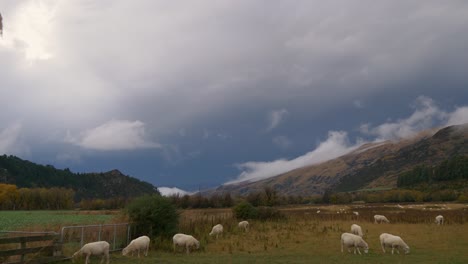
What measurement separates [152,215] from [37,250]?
11.7 m

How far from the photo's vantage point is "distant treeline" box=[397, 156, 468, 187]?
166000 millimetres

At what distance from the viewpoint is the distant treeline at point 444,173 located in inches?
6535

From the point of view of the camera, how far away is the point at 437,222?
44.3m

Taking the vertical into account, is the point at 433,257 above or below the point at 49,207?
below

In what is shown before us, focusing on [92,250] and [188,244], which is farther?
[188,244]

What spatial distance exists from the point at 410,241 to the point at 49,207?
127 metres

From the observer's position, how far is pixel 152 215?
97.2ft

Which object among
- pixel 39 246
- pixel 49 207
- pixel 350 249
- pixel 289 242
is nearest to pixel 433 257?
pixel 350 249

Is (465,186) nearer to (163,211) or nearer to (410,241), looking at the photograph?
(410,241)

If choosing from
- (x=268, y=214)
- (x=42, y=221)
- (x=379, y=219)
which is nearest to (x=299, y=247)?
(x=379, y=219)

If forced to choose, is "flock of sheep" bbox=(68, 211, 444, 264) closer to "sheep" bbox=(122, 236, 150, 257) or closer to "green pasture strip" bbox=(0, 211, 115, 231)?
"sheep" bbox=(122, 236, 150, 257)

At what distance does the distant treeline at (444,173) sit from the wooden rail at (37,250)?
17273cm

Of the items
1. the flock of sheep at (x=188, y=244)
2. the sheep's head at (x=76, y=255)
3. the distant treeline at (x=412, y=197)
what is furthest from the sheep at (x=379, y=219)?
the distant treeline at (x=412, y=197)

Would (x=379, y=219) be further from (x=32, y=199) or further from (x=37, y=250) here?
(x=32, y=199)
